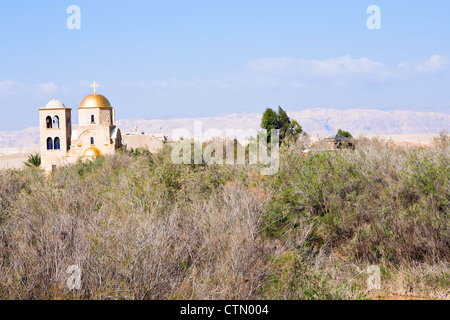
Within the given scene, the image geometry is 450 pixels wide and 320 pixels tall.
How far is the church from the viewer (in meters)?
36.0

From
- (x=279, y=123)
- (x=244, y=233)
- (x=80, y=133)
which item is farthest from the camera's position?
(x=279, y=123)

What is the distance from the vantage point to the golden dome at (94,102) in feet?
123

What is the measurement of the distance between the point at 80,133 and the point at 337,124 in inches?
5690

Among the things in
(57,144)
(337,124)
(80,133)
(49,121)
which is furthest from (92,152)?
(337,124)

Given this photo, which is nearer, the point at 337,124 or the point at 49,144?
the point at 49,144

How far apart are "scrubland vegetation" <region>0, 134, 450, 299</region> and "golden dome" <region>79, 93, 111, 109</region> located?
21.4 meters

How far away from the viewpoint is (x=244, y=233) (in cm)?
773

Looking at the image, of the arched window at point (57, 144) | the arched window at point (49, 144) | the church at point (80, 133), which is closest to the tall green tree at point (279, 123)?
the church at point (80, 133)

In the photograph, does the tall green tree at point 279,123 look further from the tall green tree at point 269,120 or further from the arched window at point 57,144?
the arched window at point 57,144
